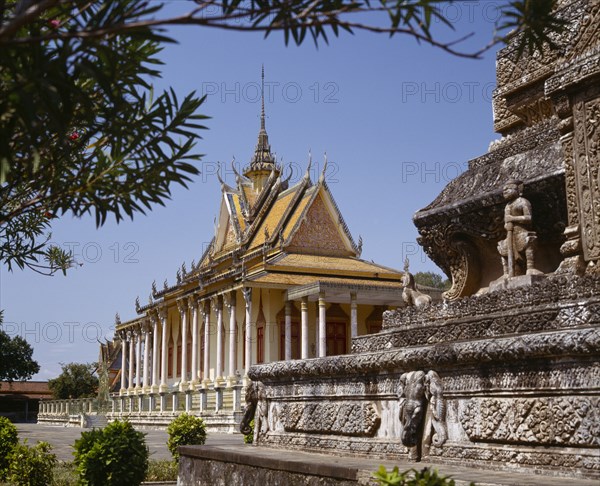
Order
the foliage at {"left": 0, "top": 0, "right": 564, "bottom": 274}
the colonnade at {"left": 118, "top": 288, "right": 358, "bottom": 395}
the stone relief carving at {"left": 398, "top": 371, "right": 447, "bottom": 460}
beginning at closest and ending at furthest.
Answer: the foliage at {"left": 0, "top": 0, "right": 564, "bottom": 274}
the stone relief carving at {"left": 398, "top": 371, "right": 447, "bottom": 460}
the colonnade at {"left": 118, "top": 288, "right": 358, "bottom": 395}

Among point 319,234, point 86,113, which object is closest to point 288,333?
point 319,234

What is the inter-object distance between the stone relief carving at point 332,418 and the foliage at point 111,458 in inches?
75.1

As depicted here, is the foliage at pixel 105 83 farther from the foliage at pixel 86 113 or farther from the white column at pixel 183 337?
the white column at pixel 183 337

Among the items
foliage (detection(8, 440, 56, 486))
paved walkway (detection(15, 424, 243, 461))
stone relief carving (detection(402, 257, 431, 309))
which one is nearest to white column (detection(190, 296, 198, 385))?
paved walkway (detection(15, 424, 243, 461))

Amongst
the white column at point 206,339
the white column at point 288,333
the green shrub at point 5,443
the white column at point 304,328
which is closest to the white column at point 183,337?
the white column at point 206,339

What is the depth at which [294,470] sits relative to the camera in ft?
18.1

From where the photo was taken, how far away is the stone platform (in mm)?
4121

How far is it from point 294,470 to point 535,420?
1857 millimetres

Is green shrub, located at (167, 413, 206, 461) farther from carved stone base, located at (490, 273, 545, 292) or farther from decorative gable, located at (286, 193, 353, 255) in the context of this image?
decorative gable, located at (286, 193, 353, 255)

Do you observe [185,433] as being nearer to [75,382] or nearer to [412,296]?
[412,296]

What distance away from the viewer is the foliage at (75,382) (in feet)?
206

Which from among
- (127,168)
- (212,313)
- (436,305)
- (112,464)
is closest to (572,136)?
(436,305)

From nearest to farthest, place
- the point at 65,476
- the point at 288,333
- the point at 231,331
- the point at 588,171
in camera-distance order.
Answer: the point at 588,171 → the point at 65,476 → the point at 288,333 → the point at 231,331

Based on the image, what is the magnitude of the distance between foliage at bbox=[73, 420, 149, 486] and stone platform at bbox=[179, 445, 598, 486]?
63cm
